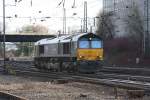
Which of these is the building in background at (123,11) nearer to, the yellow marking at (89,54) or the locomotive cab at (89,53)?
the locomotive cab at (89,53)

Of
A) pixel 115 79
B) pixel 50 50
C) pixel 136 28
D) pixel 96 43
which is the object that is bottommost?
pixel 115 79

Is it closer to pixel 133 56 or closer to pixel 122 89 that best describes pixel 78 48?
pixel 122 89

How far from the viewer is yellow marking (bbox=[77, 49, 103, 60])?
42.1m

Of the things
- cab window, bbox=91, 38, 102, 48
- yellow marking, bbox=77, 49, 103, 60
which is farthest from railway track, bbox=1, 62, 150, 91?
cab window, bbox=91, 38, 102, 48

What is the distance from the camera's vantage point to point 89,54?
42812 millimetres

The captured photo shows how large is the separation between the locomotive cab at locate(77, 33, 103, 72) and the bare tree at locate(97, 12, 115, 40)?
5053 centimetres

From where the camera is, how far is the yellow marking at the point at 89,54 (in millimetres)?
42144

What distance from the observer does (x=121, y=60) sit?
8356cm

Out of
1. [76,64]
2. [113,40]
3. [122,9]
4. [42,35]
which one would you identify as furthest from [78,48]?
[42,35]

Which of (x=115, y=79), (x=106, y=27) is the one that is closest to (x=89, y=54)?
(x=115, y=79)

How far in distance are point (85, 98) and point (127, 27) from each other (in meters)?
75.2

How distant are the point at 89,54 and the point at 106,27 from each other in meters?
55.3

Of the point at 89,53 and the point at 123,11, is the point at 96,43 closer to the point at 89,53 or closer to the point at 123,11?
the point at 89,53

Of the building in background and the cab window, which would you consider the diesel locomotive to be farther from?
the building in background
